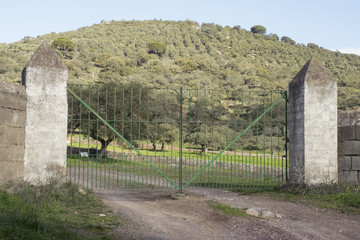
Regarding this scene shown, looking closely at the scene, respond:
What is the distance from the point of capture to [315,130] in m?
9.88

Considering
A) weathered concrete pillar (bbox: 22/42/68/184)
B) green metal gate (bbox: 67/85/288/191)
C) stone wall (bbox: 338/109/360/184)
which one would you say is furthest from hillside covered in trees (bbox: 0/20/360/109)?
weathered concrete pillar (bbox: 22/42/68/184)

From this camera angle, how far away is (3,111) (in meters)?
7.61

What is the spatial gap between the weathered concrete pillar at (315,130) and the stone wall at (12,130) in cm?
698

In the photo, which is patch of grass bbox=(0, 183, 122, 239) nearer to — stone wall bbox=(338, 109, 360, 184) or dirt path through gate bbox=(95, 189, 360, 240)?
dirt path through gate bbox=(95, 189, 360, 240)

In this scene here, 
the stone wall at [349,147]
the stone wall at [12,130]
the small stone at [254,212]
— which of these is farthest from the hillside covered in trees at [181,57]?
the small stone at [254,212]

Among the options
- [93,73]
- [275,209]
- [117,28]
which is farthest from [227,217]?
[117,28]

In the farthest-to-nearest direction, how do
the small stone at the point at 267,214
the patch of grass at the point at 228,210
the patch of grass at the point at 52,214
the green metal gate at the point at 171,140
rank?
the green metal gate at the point at 171,140
the patch of grass at the point at 228,210
the small stone at the point at 267,214
the patch of grass at the point at 52,214

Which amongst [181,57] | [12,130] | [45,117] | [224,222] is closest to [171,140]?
[224,222]

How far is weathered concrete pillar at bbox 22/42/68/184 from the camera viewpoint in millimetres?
8438

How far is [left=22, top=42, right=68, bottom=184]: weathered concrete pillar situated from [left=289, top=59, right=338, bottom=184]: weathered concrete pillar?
6146mm

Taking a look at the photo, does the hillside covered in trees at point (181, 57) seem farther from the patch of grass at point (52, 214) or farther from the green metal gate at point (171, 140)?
the patch of grass at point (52, 214)

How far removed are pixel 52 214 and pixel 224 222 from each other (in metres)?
3.20

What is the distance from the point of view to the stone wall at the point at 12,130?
7574 millimetres

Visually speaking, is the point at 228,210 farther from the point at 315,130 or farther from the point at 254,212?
the point at 315,130
